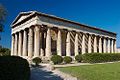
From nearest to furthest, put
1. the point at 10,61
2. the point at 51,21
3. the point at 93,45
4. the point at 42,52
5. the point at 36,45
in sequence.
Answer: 1. the point at 10,61
2. the point at 36,45
3. the point at 51,21
4. the point at 42,52
5. the point at 93,45

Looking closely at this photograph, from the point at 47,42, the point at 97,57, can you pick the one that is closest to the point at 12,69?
the point at 47,42

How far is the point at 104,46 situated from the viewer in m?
55.3

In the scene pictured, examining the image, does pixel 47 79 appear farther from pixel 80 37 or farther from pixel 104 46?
pixel 104 46

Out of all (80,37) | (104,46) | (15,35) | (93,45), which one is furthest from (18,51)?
(104,46)

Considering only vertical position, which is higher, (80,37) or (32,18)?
(32,18)

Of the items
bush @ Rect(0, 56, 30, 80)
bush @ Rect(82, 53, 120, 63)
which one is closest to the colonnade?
bush @ Rect(82, 53, 120, 63)

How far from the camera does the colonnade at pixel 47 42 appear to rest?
3619cm

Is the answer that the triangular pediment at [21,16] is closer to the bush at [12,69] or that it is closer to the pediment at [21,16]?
the pediment at [21,16]

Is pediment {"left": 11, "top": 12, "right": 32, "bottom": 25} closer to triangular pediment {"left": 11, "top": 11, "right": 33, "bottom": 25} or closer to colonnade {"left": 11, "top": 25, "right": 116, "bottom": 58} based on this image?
triangular pediment {"left": 11, "top": 11, "right": 33, "bottom": 25}

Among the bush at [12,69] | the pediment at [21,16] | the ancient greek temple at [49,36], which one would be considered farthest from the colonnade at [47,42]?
the bush at [12,69]

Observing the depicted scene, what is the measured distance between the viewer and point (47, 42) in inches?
1435

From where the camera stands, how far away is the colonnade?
119 ft

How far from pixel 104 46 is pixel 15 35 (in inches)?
990

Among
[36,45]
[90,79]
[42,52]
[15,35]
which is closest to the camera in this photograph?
[90,79]
